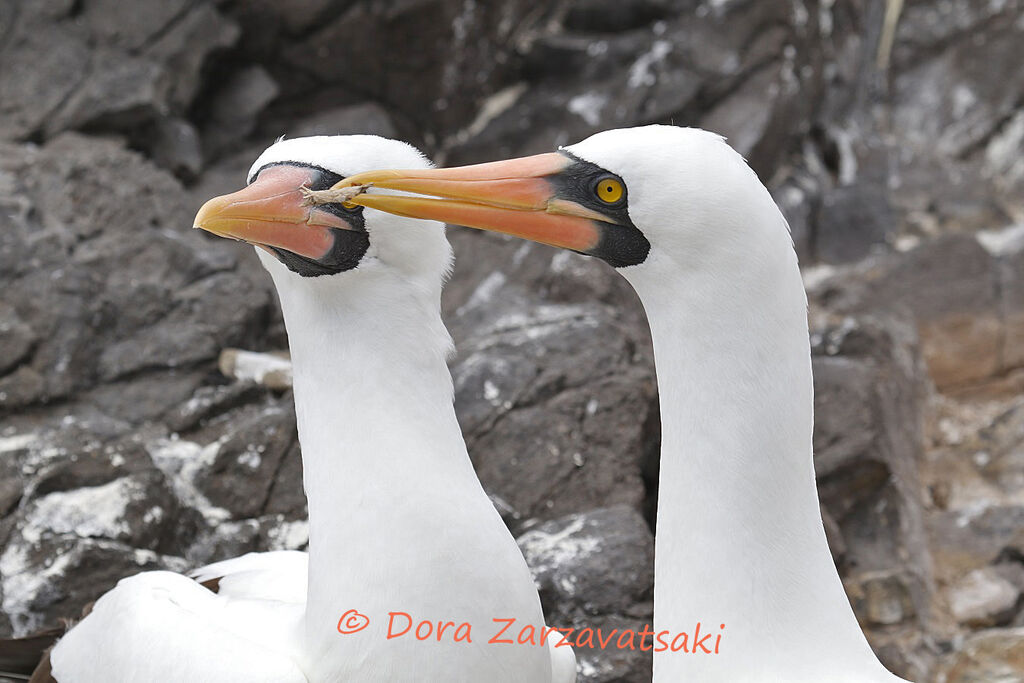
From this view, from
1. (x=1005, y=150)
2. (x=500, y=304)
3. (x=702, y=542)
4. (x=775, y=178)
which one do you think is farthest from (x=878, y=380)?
(x=1005, y=150)

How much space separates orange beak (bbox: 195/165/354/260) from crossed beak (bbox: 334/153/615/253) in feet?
0.68

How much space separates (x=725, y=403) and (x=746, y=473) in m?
0.13

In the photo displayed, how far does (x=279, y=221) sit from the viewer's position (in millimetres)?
2428

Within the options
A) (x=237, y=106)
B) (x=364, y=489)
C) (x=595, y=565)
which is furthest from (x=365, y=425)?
(x=237, y=106)

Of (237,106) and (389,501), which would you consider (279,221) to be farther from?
(237,106)

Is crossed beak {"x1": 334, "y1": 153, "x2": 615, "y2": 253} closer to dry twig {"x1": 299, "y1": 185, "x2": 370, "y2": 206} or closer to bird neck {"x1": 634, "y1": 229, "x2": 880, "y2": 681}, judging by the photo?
dry twig {"x1": 299, "y1": 185, "x2": 370, "y2": 206}

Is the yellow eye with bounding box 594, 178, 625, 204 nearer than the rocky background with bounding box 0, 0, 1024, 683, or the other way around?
the yellow eye with bounding box 594, 178, 625, 204

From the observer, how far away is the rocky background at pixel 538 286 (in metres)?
3.98

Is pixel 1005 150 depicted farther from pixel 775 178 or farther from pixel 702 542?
pixel 702 542

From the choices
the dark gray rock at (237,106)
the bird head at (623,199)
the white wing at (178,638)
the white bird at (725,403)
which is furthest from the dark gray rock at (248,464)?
the dark gray rock at (237,106)

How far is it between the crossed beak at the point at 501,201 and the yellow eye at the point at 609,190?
0.19 ft

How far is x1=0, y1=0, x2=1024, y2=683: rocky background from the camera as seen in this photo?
3.98m

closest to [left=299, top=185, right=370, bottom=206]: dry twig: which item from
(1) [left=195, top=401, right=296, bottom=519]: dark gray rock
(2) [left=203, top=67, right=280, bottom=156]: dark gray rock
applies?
(1) [left=195, top=401, right=296, bottom=519]: dark gray rock

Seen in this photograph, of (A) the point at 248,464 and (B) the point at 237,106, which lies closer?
(A) the point at 248,464
